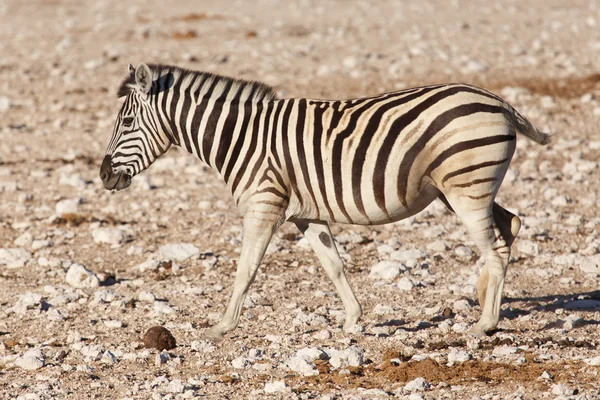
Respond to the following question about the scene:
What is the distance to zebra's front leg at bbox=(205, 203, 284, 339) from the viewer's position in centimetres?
668

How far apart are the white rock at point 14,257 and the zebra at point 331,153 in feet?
6.41

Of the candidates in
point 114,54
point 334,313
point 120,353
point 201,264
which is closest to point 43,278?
point 201,264

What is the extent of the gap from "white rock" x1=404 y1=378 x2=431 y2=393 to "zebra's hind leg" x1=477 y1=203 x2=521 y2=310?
1.30m

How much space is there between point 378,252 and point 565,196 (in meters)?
2.59

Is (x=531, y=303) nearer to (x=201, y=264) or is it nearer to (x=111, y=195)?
(x=201, y=264)

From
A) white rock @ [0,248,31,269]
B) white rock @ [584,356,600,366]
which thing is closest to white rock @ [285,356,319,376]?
white rock @ [584,356,600,366]

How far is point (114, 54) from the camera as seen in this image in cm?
1800

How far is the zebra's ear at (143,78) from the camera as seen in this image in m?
6.97

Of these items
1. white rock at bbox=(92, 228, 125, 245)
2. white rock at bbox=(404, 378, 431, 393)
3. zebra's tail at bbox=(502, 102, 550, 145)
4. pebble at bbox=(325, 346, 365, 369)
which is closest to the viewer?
white rock at bbox=(404, 378, 431, 393)

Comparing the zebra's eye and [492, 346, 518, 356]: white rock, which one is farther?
the zebra's eye

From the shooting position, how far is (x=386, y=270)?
27.0ft

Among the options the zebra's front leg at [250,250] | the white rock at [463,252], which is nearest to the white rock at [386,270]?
the white rock at [463,252]

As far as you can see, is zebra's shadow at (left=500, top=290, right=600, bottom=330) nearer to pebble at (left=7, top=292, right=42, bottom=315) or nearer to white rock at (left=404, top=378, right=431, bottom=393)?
white rock at (left=404, top=378, right=431, bottom=393)

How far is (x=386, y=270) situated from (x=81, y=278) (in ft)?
8.49
